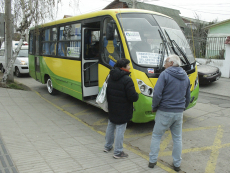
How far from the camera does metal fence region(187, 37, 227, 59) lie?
13422 millimetres

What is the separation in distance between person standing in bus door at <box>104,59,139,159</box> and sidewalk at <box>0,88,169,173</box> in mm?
376

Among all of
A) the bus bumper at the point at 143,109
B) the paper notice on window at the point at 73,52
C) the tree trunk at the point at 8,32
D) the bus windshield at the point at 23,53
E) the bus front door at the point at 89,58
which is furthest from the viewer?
the bus windshield at the point at 23,53

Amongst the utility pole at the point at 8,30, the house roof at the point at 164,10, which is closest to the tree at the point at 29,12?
the utility pole at the point at 8,30

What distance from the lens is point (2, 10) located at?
31.9 feet

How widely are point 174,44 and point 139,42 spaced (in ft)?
3.08

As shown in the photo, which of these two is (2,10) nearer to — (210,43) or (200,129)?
(200,129)

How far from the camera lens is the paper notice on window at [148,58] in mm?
5230

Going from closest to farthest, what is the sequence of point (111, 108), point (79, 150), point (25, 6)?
point (111, 108) < point (79, 150) < point (25, 6)

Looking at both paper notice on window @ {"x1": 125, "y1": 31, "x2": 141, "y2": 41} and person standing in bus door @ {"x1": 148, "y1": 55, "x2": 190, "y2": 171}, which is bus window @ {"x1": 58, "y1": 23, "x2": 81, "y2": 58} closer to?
paper notice on window @ {"x1": 125, "y1": 31, "x2": 141, "y2": 41}

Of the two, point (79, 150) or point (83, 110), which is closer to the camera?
point (79, 150)

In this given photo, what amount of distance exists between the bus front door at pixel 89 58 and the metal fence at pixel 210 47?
793 centimetres

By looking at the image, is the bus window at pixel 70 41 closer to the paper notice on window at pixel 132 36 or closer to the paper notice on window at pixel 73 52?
the paper notice on window at pixel 73 52

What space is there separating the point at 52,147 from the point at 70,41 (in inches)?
166

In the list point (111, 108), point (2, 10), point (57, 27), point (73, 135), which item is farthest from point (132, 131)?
point (2, 10)
